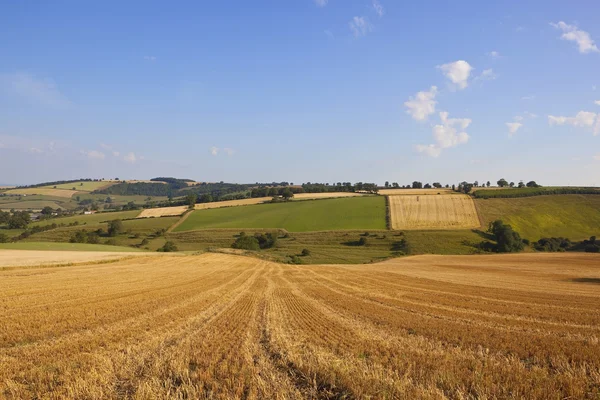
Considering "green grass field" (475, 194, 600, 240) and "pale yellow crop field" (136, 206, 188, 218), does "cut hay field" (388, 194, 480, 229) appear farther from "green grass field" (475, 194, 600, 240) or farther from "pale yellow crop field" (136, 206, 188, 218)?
"pale yellow crop field" (136, 206, 188, 218)

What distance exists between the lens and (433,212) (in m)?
99.8

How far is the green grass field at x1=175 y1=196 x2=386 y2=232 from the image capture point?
314 feet

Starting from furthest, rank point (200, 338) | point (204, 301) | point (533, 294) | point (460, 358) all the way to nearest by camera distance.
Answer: point (533, 294), point (204, 301), point (200, 338), point (460, 358)

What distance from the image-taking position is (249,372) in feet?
25.2

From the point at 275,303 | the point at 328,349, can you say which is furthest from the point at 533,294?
the point at 328,349

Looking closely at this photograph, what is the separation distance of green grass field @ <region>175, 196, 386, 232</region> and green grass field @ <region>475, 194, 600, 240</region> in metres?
31.5

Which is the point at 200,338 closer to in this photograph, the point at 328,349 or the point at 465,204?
the point at 328,349

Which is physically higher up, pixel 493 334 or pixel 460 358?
pixel 460 358

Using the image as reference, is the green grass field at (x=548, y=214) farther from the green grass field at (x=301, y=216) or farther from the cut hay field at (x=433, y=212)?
the green grass field at (x=301, y=216)

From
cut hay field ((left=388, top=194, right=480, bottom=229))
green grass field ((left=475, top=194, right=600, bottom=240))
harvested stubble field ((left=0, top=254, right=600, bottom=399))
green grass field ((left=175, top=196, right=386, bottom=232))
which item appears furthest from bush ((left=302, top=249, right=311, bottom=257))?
green grass field ((left=475, top=194, right=600, bottom=240))

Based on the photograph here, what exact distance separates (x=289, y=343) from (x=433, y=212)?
96918 millimetres

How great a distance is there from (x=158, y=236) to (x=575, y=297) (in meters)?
90.9

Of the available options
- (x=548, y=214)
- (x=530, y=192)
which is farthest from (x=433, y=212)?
(x=530, y=192)

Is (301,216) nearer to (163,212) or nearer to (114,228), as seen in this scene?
(163,212)
